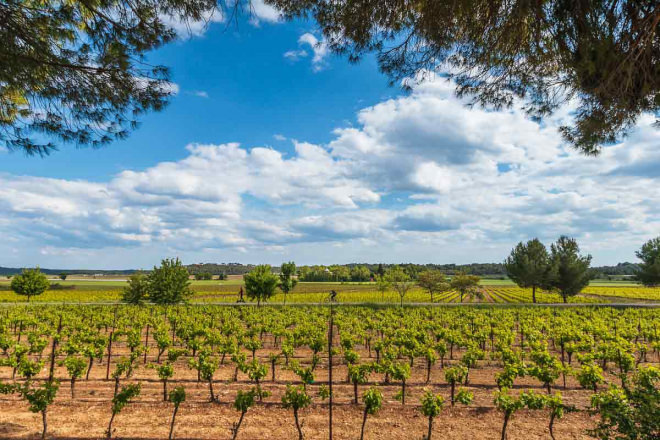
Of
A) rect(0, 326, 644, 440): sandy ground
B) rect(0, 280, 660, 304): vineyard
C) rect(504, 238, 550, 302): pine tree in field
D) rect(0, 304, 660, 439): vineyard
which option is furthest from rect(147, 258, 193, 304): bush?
rect(504, 238, 550, 302): pine tree in field

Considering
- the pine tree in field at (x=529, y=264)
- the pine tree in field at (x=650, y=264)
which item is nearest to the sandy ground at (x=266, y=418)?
the pine tree in field at (x=529, y=264)

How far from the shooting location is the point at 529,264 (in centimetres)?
4203

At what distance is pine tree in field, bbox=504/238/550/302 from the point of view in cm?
4178

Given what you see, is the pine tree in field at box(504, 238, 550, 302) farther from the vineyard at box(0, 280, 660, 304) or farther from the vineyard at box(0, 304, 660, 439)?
the vineyard at box(0, 304, 660, 439)

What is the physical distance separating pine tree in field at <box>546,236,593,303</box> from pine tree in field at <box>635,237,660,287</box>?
41.0ft

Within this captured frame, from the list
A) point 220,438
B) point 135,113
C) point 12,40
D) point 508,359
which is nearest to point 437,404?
point 220,438

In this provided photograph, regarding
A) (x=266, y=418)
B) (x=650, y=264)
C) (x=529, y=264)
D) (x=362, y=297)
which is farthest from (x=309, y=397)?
(x=650, y=264)

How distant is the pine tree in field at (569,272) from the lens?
138ft

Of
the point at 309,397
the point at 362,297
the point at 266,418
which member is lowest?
the point at 362,297

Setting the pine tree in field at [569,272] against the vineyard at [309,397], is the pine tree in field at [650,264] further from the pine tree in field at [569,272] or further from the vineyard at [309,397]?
the vineyard at [309,397]

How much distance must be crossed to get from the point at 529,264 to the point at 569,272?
537 cm

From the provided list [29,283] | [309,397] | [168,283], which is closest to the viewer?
[309,397]

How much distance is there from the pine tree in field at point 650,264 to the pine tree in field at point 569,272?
12500 millimetres

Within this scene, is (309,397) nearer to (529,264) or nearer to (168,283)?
(168,283)
